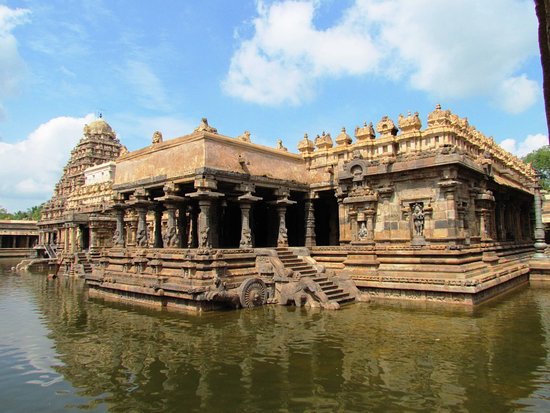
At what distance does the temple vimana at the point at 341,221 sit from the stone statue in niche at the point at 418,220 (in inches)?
1.4

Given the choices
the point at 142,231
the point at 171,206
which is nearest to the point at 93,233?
the point at 142,231

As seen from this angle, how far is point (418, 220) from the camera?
1460 cm

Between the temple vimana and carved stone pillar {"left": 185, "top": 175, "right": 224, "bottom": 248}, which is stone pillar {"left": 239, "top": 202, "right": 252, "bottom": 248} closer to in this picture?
the temple vimana

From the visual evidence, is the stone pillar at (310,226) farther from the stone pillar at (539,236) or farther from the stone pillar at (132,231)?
the stone pillar at (539,236)

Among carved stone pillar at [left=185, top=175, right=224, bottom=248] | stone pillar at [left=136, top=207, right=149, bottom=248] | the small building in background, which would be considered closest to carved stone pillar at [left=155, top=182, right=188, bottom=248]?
carved stone pillar at [left=185, top=175, right=224, bottom=248]

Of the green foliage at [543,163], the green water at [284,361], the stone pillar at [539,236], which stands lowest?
the green water at [284,361]

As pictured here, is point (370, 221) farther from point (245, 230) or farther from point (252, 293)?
point (252, 293)

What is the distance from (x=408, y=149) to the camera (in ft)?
54.1

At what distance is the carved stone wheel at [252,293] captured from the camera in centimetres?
1263

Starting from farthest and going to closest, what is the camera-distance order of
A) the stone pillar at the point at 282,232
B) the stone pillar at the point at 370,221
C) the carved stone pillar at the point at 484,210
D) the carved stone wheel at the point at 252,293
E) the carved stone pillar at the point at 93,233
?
the carved stone pillar at the point at 93,233 → the stone pillar at the point at 282,232 → the carved stone pillar at the point at 484,210 → the stone pillar at the point at 370,221 → the carved stone wheel at the point at 252,293

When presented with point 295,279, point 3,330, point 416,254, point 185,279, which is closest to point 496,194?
point 416,254

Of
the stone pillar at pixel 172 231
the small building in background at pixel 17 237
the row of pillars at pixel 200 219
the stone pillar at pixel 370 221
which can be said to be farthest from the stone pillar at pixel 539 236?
the small building in background at pixel 17 237

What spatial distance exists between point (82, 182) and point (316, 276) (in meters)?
42.8

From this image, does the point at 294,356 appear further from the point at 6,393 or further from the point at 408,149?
the point at 408,149
